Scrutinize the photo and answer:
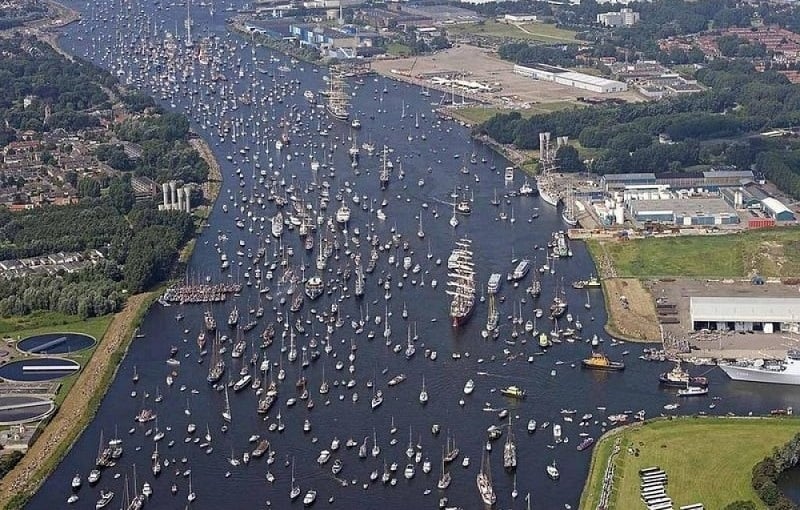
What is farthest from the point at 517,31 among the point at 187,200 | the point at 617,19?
the point at 187,200

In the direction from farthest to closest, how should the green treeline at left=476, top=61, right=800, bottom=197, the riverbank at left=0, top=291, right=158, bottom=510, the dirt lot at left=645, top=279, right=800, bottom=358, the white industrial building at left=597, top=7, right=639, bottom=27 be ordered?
the white industrial building at left=597, top=7, right=639, bottom=27 → the green treeline at left=476, top=61, right=800, bottom=197 → the dirt lot at left=645, top=279, right=800, bottom=358 → the riverbank at left=0, top=291, right=158, bottom=510

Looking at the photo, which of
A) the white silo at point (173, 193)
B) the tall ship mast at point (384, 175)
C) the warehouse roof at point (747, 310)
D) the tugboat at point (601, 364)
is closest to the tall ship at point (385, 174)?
the tall ship mast at point (384, 175)

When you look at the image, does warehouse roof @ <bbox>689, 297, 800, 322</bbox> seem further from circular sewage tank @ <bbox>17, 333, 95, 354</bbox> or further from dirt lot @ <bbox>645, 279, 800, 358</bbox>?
circular sewage tank @ <bbox>17, 333, 95, 354</bbox>

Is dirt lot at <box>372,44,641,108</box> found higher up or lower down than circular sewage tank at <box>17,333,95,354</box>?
lower down

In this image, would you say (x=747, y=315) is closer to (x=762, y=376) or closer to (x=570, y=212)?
(x=762, y=376)

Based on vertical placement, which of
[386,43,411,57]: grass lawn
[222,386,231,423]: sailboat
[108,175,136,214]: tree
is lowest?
[386,43,411,57]: grass lawn

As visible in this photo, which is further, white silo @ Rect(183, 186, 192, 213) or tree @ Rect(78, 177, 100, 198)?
tree @ Rect(78, 177, 100, 198)

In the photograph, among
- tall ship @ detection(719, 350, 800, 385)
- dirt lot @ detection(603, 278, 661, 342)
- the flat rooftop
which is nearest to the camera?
tall ship @ detection(719, 350, 800, 385)

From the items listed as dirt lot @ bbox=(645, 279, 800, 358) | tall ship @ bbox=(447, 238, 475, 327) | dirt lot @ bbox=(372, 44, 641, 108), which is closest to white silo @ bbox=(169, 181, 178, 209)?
tall ship @ bbox=(447, 238, 475, 327)
